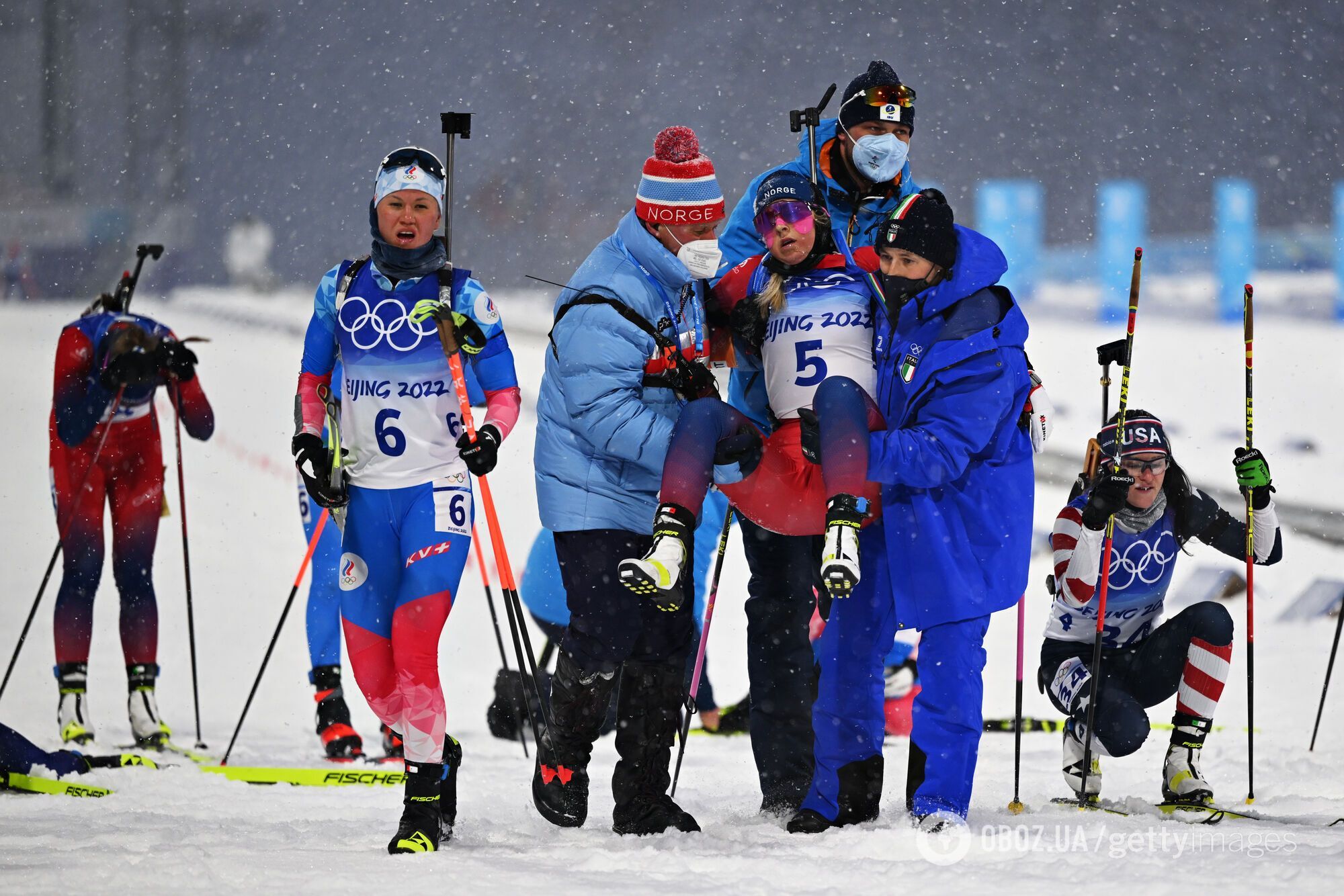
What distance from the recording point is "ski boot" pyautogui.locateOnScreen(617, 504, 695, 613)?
9.36ft

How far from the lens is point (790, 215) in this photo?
3.22 metres

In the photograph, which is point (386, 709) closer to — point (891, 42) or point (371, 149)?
point (891, 42)

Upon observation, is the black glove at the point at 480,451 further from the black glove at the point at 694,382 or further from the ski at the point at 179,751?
the ski at the point at 179,751

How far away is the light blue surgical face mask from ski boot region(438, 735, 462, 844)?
1828mm

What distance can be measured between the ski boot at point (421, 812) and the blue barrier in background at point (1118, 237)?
11.2 meters

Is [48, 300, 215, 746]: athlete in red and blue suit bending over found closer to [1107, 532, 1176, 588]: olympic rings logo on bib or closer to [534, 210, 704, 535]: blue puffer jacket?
[534, 210, 704, 535]: blue puffer jacket

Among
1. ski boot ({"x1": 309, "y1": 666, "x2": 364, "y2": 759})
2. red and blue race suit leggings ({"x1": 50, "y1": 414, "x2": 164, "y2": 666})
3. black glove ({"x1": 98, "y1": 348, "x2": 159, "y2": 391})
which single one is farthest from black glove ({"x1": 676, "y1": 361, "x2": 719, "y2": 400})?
red and blue race suit leggings ({"x1": 50, "y1": 414, "x2": 164, "y2": 666})

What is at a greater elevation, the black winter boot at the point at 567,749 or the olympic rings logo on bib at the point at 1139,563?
the olympic rings logo on bib at the point at 1139,563

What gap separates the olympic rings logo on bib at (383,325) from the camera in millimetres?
3180

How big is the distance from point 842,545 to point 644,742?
761 mm

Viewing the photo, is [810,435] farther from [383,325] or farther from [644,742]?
[383,325]

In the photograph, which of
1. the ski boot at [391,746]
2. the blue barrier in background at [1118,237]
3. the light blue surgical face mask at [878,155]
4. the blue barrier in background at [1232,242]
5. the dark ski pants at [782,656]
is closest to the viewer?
the dark ski pants at [782,656]

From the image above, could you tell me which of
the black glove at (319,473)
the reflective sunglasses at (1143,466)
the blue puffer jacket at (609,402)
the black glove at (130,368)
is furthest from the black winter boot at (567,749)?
the black glove at (130,368)

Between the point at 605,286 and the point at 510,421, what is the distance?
0.41m
